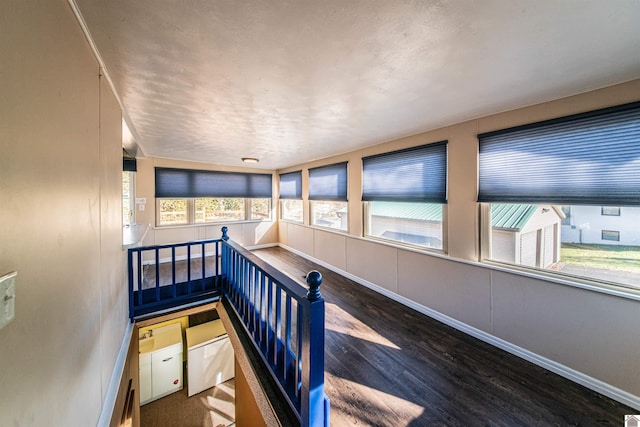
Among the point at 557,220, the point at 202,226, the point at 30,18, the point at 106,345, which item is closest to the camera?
the point at 30,18

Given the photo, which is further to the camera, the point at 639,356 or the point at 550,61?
the point at 639,356

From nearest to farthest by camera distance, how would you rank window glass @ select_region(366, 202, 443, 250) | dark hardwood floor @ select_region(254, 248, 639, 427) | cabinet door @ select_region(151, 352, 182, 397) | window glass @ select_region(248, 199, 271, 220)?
dark hardwood floor @ select_region(254, 248, 639, 427), window glass @ select_region(366, 202, 443, 250), cabinet door @ select_region(151, 352, 182, 397), window glass @ select_region(248, 199, 271, 220)

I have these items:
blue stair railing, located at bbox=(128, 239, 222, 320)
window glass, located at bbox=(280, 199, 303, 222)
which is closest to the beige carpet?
blue stair railing, located at bbox=(128, 239, 222, 320)

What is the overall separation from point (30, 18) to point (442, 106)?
267 centimetres

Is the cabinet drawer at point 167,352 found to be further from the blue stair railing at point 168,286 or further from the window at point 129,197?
the window at point 129,197

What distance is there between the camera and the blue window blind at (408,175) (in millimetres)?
2975

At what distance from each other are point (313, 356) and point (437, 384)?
1.30 metres

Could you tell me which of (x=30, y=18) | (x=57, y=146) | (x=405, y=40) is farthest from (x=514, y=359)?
(x=30, y=18)

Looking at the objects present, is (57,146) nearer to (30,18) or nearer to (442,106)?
(30,18)

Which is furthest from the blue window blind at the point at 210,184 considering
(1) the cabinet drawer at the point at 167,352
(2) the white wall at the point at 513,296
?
(2) the white wall at the point at 513,296

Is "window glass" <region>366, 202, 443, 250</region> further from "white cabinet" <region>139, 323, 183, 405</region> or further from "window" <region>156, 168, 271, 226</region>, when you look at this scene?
"white cabinet" <region>139, 323, 183, 405</region>

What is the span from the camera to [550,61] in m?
1.55

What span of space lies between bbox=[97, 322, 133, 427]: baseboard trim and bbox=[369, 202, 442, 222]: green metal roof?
356cm

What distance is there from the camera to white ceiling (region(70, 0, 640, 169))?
1.14 metres
